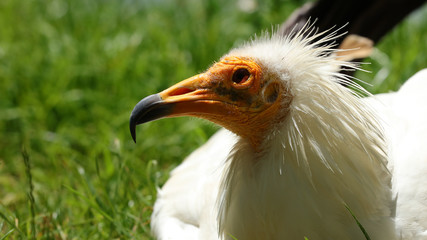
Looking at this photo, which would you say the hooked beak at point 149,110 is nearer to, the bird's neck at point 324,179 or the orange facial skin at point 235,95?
the orange facial skin at point 235,95

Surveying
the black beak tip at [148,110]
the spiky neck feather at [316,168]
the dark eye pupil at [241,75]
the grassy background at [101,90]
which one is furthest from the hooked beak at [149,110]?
the grassy background at [101,90]

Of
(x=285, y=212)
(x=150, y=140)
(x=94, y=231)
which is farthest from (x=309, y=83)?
(x=150, y=140)

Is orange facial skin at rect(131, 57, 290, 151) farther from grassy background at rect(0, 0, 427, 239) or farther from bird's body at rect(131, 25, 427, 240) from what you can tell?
grassy background at rect(0, 0, 427, 239)

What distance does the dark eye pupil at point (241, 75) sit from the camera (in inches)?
87.8

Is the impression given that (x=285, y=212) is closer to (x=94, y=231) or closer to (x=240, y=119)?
(x=240, y=119)

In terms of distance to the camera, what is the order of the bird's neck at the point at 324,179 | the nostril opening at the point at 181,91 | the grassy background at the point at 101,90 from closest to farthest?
1. the bird's neck at the point at 324,179
2. the nostril opening at the point at 181,91
3. the grassy background at the point at 101,90

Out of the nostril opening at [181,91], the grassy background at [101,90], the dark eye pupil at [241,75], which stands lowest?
the grassy background at [101,90]

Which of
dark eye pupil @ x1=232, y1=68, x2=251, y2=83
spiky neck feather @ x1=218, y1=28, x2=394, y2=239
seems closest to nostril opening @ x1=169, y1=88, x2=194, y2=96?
dark eye pupil @ x1=232, y1=68, x2=251, y2=83

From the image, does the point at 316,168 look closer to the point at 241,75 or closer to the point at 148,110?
the point at 241,75

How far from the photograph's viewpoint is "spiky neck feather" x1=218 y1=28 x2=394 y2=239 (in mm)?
2139

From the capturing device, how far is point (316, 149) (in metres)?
2.14

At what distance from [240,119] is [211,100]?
0.43 feet

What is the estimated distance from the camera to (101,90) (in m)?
4.82

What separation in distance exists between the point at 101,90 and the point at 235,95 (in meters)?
2.75
